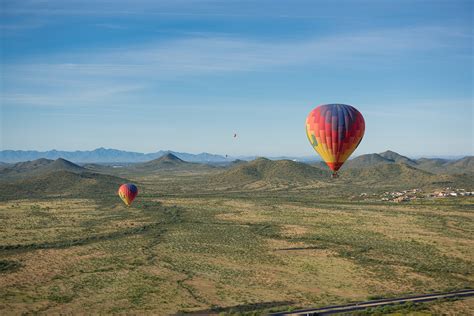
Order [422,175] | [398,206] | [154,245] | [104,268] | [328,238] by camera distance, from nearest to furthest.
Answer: [104,268] → [154,245] → [328,238] → [398,206] → [422,175]

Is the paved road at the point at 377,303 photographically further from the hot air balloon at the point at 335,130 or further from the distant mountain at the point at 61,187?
the distant mountain at the point at 61,187

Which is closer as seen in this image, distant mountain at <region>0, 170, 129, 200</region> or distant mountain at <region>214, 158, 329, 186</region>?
distant mountain at <region>0, 170, 129, 200</region>

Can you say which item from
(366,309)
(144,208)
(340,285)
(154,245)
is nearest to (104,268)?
(154,245)

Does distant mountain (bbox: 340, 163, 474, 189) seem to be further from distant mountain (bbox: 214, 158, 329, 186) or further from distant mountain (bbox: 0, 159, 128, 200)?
distant mountain (bbox: 0, 159, 128, 200)

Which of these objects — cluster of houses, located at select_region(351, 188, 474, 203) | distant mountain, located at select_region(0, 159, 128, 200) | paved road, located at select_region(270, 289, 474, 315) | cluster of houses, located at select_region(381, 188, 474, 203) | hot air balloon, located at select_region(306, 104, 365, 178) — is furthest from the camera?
distant mountain, located at select_region(0, 159, 128, 200)

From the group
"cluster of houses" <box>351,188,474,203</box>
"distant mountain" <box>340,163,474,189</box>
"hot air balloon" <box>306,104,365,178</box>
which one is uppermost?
"hot air balloon" <box>306,104,365,178</box>

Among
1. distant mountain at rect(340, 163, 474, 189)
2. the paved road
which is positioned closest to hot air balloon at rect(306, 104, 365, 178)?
the paved road

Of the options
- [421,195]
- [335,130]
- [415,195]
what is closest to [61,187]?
[415,195]

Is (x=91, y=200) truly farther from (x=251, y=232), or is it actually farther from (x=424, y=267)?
(x=424, y=267)
